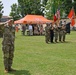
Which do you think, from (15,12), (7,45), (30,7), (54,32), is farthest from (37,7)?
(7,45)

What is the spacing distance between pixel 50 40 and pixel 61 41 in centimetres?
109

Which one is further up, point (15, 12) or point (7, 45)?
point (7, 45)

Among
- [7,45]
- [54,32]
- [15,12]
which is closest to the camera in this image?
[7,45]

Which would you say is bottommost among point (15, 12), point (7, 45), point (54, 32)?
point (15, 12)

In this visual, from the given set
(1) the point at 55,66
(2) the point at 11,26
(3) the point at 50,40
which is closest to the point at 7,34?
(2) the point at 11,26

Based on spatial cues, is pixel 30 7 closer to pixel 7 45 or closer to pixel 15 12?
pixel 15 12

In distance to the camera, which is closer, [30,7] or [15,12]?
[30,7]

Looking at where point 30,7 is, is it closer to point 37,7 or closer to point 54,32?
point 37,7

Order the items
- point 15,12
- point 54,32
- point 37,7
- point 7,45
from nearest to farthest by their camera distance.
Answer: point 7,45
point 54,32
point 37,7
point 15,12

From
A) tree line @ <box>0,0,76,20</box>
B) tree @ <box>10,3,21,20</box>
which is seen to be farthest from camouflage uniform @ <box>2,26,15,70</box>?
tree @ <box>10,3,21,20</box>

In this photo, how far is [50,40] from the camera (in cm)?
2153

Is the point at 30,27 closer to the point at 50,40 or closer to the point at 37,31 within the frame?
the point at 37,31

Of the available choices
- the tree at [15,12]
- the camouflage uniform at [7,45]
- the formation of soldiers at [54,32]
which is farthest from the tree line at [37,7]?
the camouflage uniform at [7,45]

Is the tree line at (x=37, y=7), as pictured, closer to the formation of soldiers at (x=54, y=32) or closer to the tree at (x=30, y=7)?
the tree at (x=30, y=7)
